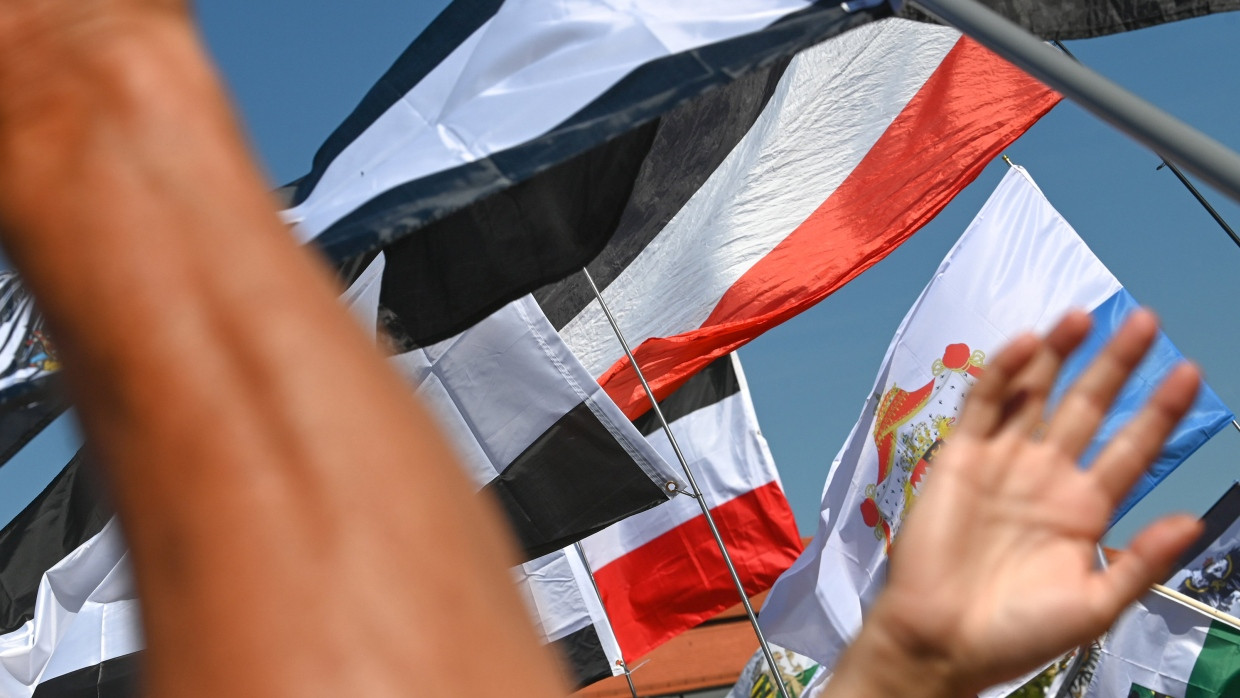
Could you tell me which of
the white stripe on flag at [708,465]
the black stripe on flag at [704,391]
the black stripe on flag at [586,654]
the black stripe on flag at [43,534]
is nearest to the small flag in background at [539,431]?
the black stripe on flag at [586,654]

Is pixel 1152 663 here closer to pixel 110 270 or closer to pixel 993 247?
pixel 993 247

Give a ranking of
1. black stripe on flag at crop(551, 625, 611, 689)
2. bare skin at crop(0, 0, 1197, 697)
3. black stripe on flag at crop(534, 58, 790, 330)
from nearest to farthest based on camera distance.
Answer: bare skin at crop(0, 0, 1197, 697) < black stripe on flag at crop(534, 58, 790, 330) < black stripe on flag at crop(551, 625, 611, 689)

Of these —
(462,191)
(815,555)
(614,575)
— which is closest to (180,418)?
(462,191)

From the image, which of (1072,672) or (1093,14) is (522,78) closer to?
(1093,14)

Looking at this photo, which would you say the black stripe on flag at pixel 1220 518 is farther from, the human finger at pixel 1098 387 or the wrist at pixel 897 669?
the wrist at pixel 897 669

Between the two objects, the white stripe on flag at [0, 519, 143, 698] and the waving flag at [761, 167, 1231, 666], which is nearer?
the white stripe on flag at [0, 519, 143, 698]

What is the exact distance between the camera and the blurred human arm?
1.05 ft

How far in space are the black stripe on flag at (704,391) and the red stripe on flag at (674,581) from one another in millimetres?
1414

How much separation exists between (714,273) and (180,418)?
6.42 meters

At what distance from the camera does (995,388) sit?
0.75m

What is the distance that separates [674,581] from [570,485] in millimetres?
3414

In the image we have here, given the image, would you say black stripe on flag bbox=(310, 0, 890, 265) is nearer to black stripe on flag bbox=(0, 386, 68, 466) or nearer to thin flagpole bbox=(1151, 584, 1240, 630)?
black stripe on flag bbox=(0, 386, 68, 466)

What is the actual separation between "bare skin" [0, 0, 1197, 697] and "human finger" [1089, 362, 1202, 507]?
0.50m

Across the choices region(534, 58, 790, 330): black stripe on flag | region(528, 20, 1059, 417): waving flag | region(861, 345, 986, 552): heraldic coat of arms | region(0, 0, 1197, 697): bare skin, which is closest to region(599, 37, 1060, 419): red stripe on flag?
region(528, 20, 1059, 417): waving flag
